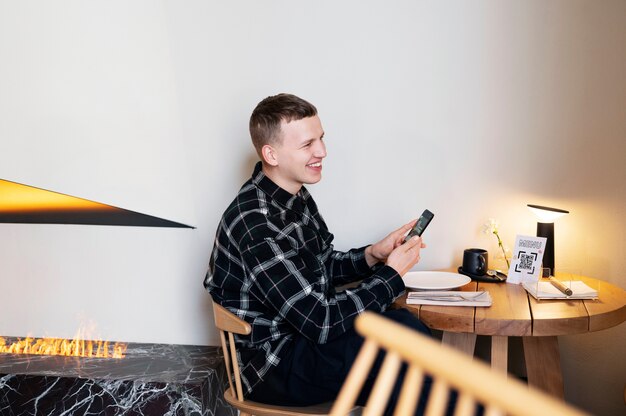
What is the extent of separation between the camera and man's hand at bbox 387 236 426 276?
1858 millimetres

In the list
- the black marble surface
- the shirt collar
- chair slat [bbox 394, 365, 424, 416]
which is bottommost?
the black marble surface

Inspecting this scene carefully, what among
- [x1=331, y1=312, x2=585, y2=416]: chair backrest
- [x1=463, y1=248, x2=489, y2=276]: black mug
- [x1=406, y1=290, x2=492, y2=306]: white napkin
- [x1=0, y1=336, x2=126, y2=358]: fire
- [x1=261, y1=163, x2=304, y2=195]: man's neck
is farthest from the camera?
[x1=0, y1=336, x2=126, y2=358]: fire

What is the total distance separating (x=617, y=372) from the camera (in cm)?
231

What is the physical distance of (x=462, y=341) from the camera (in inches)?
77.7

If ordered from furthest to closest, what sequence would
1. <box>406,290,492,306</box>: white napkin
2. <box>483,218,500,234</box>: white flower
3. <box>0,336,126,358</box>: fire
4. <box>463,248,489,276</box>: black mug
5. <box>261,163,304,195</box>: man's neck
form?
<box>0,336,126,358</box>: fire, <box>483,218,500,234</box>: white flower, <box>463,248,489,276</box>: black mug, <box>261,163,304,195</box>: man's neck, <box>406,290,492,306</box>: white napkin

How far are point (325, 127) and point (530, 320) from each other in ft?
3.38

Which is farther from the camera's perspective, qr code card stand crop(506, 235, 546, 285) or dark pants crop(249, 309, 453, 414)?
qr code card stand crop(506, 235, 546, 285)

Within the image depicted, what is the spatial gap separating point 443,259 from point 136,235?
1155mm

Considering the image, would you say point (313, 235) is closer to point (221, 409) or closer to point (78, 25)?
point (221, 409)

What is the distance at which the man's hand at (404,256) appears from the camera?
6.10ft

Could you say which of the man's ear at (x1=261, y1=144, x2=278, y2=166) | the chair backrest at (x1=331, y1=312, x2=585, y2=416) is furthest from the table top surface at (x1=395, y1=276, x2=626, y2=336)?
the chair backrest at (x1=331, y1=312, x2=585, y2=416)

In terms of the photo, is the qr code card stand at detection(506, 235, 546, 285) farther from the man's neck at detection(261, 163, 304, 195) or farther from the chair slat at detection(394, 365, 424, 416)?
the chair slat at detection(394, 365, 424, 416)

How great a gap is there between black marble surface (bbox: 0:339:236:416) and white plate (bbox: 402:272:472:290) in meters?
0.79

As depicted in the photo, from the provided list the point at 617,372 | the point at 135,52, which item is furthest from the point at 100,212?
the point at 617,372
